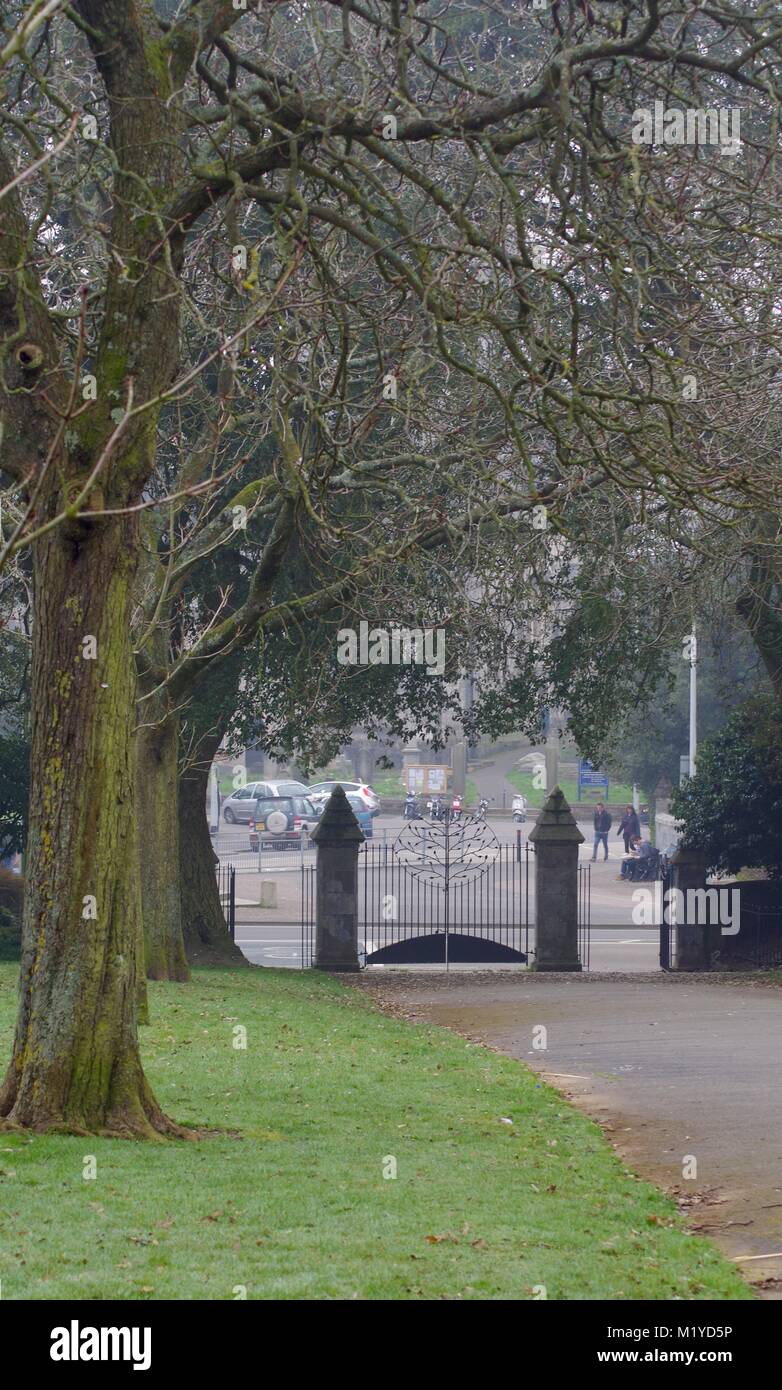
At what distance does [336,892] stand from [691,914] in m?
5.88

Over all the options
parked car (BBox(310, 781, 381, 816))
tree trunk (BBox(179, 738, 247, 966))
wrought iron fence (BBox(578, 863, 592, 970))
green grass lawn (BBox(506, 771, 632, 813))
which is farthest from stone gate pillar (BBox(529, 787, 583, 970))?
green grass lawn (BBox(506, 771, 632, 813))

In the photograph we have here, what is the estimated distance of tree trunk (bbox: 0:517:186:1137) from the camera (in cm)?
791

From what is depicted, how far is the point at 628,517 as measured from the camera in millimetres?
16844

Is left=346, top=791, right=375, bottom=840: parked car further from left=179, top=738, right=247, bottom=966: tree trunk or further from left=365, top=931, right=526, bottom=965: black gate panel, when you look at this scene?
left=179, top=738, right=247, bottom=966: tree trunk

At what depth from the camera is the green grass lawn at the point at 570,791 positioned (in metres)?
57.6

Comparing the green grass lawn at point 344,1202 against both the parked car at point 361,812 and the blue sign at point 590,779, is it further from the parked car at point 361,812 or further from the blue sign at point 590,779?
the blue sign at point 590,779

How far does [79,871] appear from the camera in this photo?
7.92 m

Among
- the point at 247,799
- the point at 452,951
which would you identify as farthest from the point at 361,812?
the point at 452,951

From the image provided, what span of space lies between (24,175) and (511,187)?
4697 millimetres

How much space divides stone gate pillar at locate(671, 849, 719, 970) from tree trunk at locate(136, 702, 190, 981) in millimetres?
9680

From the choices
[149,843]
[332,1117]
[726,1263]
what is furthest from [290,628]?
[726,1263]
